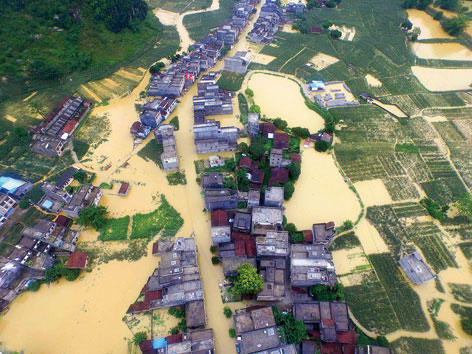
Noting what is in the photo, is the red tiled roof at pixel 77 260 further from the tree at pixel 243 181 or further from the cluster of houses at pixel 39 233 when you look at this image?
the tree at pixel 243 181

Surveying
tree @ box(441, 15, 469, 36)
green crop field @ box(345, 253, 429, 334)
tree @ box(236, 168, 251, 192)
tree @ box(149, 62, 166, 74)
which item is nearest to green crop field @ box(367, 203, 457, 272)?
green crop field @ box(345, 253, 429, 334)

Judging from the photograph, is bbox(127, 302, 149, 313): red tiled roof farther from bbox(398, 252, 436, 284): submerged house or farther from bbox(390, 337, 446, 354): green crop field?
bbox(398, 252, 436, 284): submerged house

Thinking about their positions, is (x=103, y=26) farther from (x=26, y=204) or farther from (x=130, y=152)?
(x=26, y=204)

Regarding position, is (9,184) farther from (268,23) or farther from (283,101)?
(268,23)

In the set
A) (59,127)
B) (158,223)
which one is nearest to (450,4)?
(158,223)

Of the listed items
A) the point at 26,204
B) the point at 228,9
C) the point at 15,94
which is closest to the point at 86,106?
the point at 15,94

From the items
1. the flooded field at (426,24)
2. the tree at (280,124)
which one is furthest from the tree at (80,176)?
the flooded field at (426,24)
